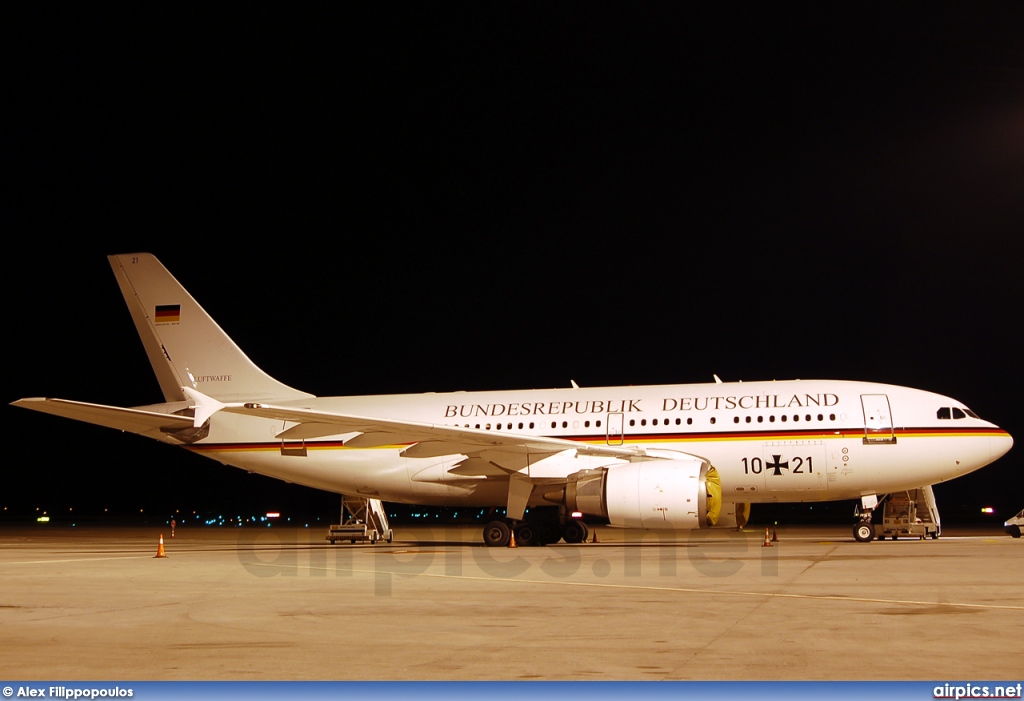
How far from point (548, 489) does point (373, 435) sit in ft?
13.4

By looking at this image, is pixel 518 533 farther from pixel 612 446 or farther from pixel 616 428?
pixel 616 428

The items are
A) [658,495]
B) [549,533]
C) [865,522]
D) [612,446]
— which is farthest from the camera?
[549,533]

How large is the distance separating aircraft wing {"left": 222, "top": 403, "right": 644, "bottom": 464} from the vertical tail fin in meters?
5.65

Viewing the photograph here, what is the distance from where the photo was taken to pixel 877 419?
860 inches

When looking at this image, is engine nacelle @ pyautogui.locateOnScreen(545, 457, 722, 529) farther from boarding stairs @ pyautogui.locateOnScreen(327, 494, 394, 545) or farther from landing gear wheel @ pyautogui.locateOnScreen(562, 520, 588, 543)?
boarding stairs @ pyautogui.locateOnScreen(327, 494, 394, 545)

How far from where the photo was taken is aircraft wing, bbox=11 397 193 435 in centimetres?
2066

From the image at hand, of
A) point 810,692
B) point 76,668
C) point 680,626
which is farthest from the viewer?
point 680,626

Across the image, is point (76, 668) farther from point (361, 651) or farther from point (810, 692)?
point (810, 692)

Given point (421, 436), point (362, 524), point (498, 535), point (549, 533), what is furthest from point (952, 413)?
point (362, 524)

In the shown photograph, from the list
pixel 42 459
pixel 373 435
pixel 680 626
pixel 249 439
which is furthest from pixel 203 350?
pixel 42 459

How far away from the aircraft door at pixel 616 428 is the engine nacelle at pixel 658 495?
8.92 ft

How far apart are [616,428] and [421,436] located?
4621mm

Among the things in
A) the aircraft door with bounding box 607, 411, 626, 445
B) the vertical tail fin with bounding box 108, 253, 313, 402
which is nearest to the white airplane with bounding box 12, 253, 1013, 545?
the aircraft door with bounding box 607, 411, 626, 445

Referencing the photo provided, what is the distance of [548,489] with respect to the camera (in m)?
22.7
